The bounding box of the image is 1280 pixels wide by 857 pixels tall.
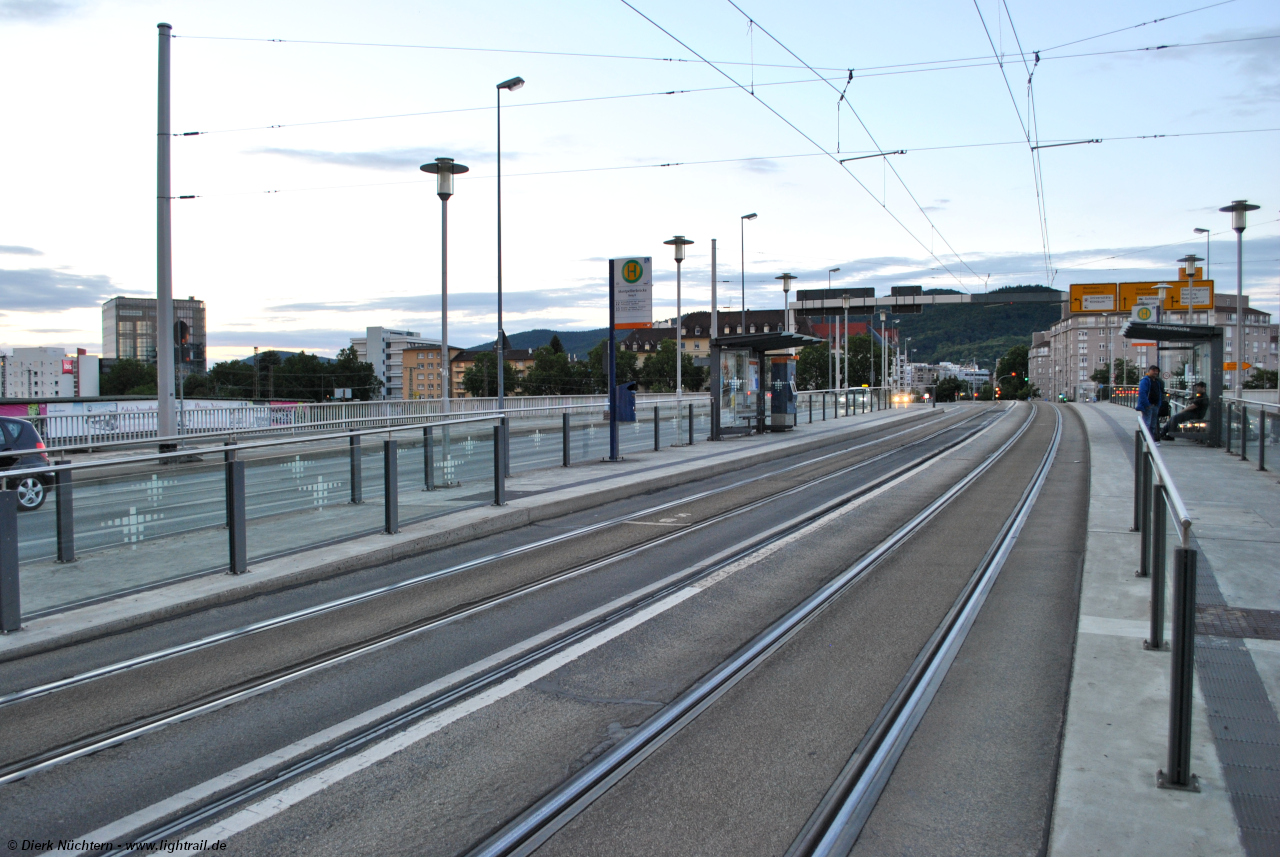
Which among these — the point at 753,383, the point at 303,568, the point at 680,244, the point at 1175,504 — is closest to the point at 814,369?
the point at 680,244

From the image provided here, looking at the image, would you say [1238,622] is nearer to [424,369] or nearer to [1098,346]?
[424,369]

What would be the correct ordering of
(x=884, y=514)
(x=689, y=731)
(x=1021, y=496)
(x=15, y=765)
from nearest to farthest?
(x=15, y=765), (x=689, y=731), (x=884, y=514), (x=1021, y=496)

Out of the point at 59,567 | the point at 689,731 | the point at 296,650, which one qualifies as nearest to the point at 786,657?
the point at 689,731

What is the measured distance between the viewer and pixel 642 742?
4531mm

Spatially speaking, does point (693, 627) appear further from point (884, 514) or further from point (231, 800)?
point (884, 514)

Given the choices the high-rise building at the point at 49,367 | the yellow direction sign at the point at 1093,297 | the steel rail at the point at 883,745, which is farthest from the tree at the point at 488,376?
the steel rail at the point at 883,745

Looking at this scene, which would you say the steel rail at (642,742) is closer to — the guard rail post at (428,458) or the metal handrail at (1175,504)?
the metal handrail at (1175,504)

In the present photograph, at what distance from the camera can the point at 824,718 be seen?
4848 mm

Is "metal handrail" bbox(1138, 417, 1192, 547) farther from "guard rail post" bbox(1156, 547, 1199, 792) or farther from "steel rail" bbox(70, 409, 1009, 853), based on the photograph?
"steel rail" bbox(70, 409, 1009, 853)

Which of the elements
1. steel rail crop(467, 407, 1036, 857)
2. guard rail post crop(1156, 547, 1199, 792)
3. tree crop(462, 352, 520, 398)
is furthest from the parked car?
tree crop(462, 352, 520, 398)

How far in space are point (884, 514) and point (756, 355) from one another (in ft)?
51.1

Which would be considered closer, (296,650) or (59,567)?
(296,650)

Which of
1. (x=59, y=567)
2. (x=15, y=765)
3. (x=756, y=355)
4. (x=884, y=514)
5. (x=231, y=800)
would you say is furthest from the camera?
(x=756, y=355)

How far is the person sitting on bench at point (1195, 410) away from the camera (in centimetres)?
2000
